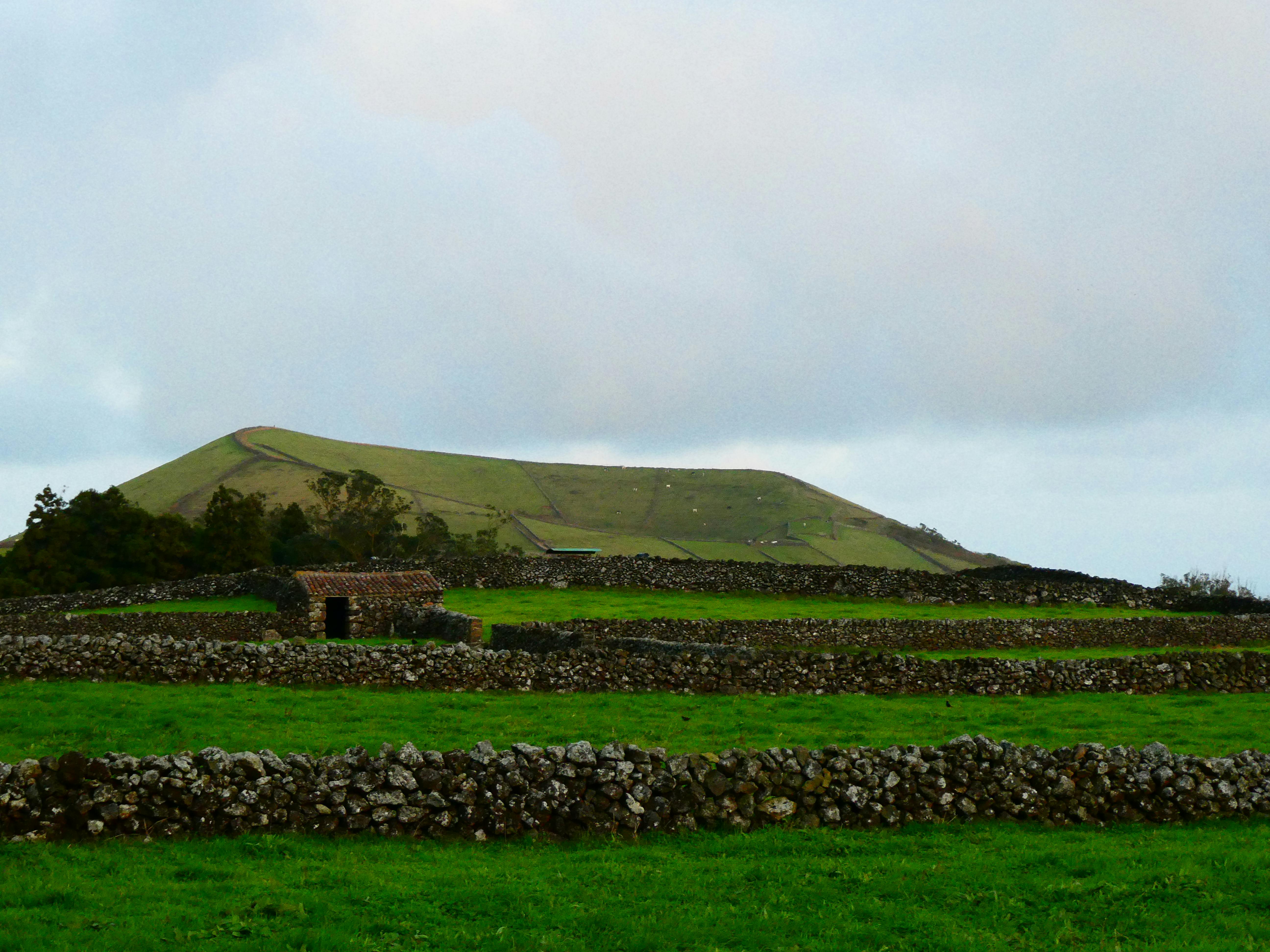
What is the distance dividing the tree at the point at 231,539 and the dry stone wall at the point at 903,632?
3659 centimetres

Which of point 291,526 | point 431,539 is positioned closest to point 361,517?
point 431,539

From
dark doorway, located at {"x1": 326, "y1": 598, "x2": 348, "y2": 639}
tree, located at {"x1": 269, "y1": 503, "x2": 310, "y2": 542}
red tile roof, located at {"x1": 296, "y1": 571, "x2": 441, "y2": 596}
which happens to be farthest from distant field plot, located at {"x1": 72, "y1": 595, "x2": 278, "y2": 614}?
tree, located at {"x1": 269, "y1": 503, "x2": 310, "y2": 542}

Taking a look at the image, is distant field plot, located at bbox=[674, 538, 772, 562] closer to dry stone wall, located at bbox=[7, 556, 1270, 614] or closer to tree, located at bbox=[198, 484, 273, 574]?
tree, located at bbox=[198, 484, 273, 574]

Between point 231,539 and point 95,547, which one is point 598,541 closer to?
point 231,539

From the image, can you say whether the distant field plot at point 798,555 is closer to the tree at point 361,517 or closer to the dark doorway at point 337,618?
the tree at point 361,517

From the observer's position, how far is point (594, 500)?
169 meters

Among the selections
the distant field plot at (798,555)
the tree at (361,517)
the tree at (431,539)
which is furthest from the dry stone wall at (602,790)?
the distant field plot at (798,555)

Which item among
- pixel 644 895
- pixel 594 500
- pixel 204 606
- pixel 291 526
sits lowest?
pixel 644 895

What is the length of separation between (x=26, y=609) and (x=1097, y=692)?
132 feet

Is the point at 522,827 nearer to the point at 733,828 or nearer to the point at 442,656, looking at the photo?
the point at 733,828

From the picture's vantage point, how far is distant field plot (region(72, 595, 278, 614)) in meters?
41.7

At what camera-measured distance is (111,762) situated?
1012cm

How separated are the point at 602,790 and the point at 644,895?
2090mm

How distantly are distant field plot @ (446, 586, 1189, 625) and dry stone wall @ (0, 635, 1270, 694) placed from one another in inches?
506
